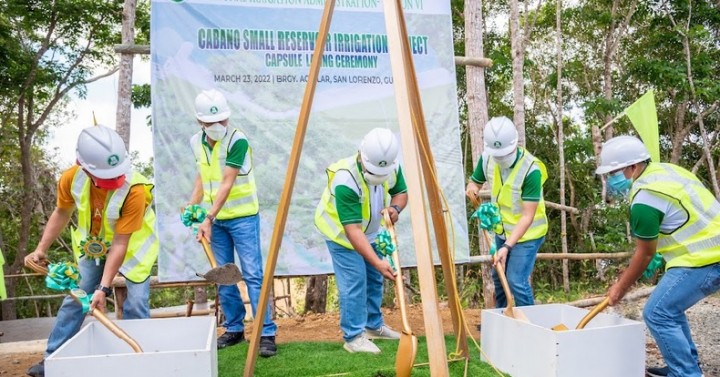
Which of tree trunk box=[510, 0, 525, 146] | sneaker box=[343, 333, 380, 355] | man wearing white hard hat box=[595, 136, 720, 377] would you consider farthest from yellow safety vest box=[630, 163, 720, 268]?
tree trunk box=[510, 0, 525, 146]

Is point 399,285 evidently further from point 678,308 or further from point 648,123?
point 648,123

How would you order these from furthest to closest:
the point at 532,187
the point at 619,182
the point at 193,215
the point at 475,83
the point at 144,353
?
the point at 475,83, the point at 532,187, the point at 193,215, the point at 619,182, the point at 144,353

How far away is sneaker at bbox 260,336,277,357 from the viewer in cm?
394

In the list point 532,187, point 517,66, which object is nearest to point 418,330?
point 532,187

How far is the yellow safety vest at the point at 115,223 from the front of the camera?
3230 millimetres

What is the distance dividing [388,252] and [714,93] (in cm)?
827

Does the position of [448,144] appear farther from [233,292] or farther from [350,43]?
[233,292]

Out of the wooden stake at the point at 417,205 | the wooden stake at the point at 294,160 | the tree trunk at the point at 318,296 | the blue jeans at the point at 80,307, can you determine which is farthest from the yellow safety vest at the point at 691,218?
the tree trunk at the point at 318,296

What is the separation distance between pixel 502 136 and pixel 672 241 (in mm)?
1256

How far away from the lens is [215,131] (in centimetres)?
404

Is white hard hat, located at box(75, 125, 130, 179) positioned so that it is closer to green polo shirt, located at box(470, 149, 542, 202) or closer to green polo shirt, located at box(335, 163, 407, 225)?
green polo shirt, located at box(335, 163, 407, 225)

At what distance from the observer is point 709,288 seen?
3.13m

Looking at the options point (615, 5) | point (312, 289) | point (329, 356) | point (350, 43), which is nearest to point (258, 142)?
point (350, 43)

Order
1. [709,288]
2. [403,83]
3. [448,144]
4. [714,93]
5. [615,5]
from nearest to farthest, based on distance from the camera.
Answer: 1. [403,83]
2. [709,288]
3. [448,144]
4. [714,93]
5. [615,5]
